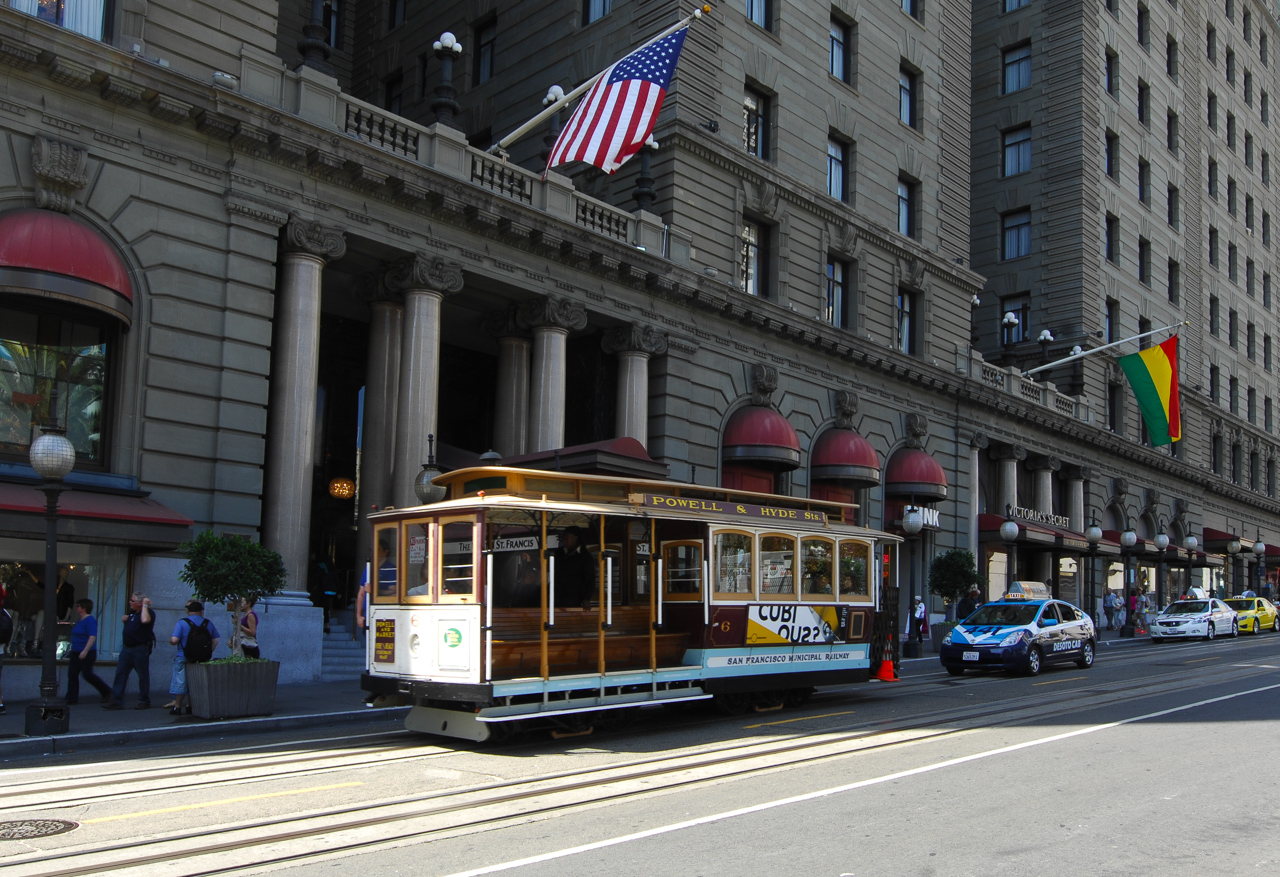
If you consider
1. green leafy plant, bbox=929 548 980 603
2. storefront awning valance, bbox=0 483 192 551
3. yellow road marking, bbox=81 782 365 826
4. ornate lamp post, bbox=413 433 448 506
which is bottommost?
yellow road marking, bbox=81 782 365 826

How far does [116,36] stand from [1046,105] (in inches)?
1674

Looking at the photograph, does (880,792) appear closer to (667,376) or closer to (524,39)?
(667,376)

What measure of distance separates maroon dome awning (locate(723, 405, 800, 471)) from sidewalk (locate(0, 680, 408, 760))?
13.9 metres

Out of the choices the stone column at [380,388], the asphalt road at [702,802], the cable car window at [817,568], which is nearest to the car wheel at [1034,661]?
the asphalt road at [702,802]

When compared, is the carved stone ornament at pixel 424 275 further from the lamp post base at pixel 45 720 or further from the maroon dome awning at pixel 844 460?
the maroon dome awning at pixel 844 460

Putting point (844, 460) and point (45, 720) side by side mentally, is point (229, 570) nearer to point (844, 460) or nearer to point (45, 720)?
point (45, 720)

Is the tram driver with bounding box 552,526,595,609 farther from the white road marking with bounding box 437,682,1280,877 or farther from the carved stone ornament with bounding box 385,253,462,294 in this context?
the carved stone ornament with bounding box 385,253,462,294

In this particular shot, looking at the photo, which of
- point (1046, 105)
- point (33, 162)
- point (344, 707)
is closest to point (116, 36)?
point (33, 162)

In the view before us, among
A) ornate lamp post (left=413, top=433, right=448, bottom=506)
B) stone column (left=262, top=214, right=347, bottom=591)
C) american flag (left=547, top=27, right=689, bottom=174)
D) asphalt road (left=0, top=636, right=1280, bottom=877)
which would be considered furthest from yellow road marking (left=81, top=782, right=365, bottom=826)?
american flag (left=547, top=27, right=689, bottom=174)

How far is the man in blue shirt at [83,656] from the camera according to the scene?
15.5 meters

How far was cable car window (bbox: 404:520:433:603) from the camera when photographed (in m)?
13.0

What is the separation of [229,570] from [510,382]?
12.0 meters

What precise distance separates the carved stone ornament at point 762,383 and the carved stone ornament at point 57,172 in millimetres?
17839

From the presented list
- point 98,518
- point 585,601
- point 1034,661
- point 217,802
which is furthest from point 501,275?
point 217,802
